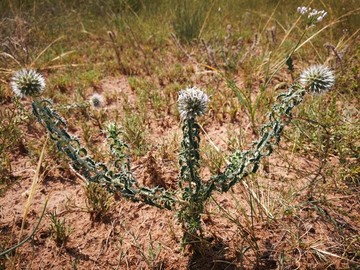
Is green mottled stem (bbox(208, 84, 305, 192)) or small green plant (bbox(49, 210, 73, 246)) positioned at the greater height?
green mottled stem (bbox(208, 84, 305, 192))

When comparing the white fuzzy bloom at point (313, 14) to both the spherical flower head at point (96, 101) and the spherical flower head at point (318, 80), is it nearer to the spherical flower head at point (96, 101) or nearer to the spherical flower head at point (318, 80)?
the spherical flower head at point (318, 80)

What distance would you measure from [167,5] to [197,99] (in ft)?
16.0

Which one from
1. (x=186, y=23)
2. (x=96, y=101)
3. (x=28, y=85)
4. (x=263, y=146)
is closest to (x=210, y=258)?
(x=263, y=146)

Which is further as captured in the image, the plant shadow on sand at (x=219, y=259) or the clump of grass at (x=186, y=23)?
the clump of grass at (x=186, y=23)

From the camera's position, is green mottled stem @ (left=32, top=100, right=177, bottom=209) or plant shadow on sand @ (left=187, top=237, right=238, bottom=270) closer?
green mottled stem @ (left=32, top=100, right=177, bottom=209)

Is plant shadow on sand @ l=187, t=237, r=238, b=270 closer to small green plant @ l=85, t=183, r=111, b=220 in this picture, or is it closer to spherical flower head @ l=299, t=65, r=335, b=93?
small green plant @ l=85, t=183, r=111, b=220

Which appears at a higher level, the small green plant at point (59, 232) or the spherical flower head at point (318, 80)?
the spherical flower head at point (318, 80)

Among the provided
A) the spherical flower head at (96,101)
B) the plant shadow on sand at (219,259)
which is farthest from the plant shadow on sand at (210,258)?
the spherical flower head at (96,101)

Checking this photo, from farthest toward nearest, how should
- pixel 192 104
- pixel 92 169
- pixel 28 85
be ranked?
pixel 28 85 < pixel 92 169 < pixel 192 104

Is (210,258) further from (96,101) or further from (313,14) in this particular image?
(313,14)

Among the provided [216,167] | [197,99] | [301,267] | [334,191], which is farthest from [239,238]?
[197,99]

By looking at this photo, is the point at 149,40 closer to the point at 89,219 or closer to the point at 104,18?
the point at 104,18

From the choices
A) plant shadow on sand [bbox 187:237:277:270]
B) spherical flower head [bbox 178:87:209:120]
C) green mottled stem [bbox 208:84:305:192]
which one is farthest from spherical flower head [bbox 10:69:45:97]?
plant shadow on sand [bbox 187:237:277:270]

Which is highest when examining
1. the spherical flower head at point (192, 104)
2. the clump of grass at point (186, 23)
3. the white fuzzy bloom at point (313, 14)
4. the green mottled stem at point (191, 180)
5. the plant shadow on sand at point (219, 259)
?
the clump of grass at point (186, 23)
